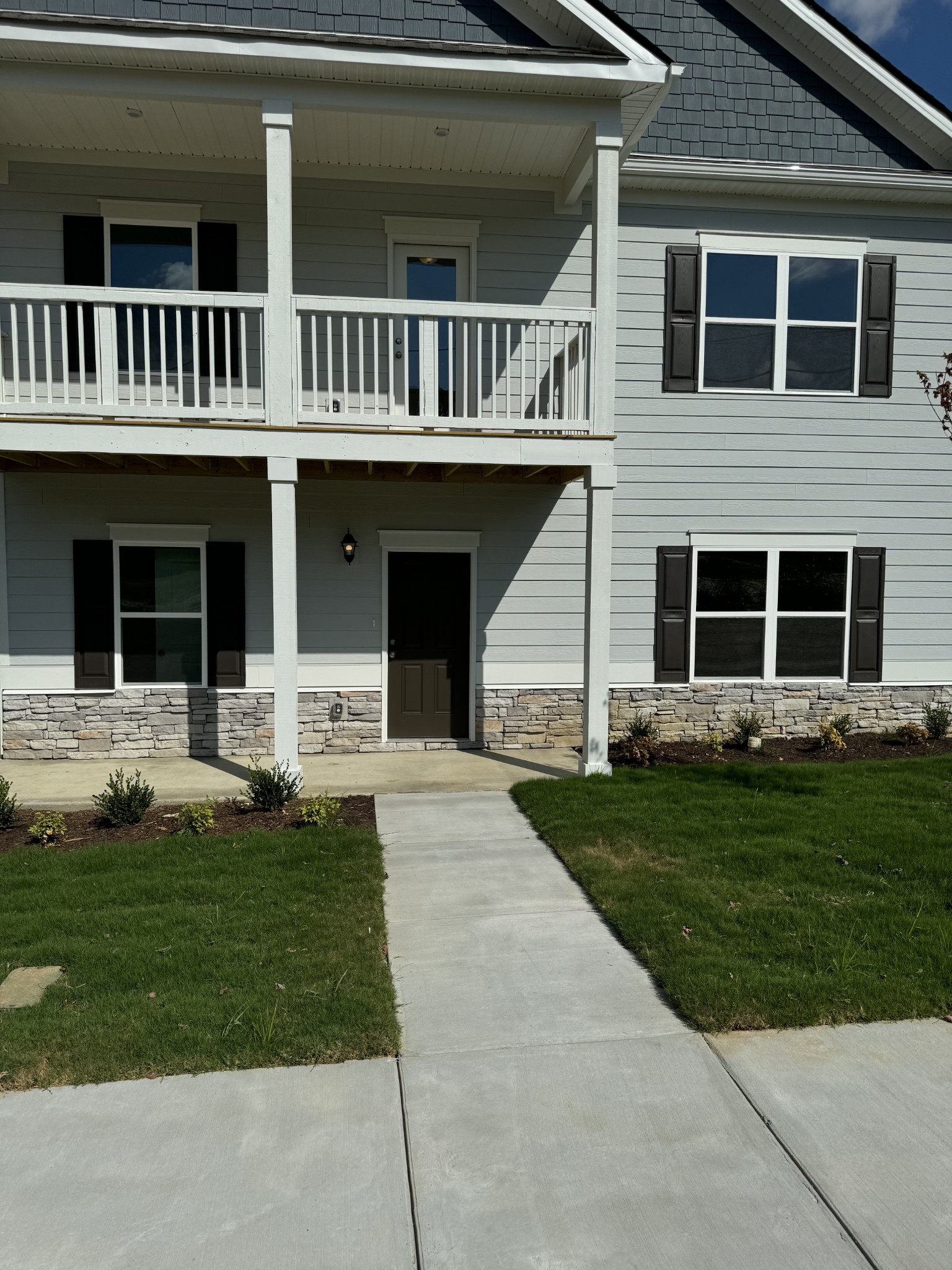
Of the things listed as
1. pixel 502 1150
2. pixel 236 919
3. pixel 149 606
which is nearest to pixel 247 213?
pixel 149 606

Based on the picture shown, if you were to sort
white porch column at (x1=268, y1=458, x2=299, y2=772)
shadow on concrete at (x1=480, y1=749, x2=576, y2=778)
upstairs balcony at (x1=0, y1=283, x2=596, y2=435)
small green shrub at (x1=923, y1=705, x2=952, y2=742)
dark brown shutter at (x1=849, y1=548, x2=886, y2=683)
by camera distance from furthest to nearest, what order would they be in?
dark brown shutter at (x1=849, y1=548, x2=886, y2=683) → small green shrub at (x1=923, y1=705, x2=952, y2=742) → shadow on concrete at (x1=480, y1=749, x2=576, y2=778) → white porch column at (x1=268, y1=458, x2=299, y2=772) → upstairs balcony at (x1=0, y1=283, x2=596, y2=435)

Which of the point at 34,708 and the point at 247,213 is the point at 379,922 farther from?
the point at 247,213

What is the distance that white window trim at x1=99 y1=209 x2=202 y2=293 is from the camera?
877cm

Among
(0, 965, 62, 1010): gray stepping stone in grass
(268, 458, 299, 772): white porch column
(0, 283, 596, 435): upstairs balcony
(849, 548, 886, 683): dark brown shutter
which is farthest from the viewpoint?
(849, 548, 886, 683): dark brown shutter

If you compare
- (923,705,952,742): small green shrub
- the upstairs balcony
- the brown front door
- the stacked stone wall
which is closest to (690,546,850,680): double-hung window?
the stacked stone wall

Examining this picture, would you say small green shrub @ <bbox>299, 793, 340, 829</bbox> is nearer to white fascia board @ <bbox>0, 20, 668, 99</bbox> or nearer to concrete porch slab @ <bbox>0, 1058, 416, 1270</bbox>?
concrete porch slab @ <bbox>0, 1058, 416, 1270</bbox>

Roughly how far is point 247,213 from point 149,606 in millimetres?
4190

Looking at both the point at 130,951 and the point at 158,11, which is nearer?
the point at 130,951

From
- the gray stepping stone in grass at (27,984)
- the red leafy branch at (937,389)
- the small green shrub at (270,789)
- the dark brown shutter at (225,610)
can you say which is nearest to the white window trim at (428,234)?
the dark brown shutter at (225,610)

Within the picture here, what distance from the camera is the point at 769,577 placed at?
995 centimetres

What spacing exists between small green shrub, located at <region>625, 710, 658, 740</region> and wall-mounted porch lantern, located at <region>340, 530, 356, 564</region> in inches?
139

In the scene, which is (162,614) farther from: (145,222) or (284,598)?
(145,222)

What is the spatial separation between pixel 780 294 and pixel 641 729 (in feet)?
16.6

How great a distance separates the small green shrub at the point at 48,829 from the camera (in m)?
6.44
